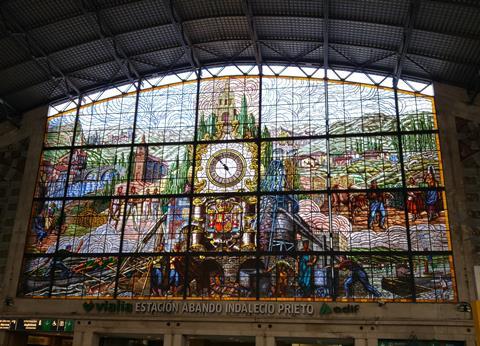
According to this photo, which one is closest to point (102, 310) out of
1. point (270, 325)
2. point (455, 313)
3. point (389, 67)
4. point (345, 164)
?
point (270, 325)

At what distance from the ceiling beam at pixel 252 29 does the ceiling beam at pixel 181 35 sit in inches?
162

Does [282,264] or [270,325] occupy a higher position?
[282,264]

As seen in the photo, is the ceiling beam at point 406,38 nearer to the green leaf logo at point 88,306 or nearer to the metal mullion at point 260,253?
the metal mullion at point 260,253

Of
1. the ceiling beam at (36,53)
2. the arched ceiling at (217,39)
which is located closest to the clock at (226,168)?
the arched ceiling at (217,39)

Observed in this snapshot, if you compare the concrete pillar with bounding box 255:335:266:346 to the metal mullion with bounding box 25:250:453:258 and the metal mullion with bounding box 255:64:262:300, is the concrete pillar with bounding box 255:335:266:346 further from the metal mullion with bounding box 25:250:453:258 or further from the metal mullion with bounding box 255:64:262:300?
the metal mullion with bounding box 25:250:453:258

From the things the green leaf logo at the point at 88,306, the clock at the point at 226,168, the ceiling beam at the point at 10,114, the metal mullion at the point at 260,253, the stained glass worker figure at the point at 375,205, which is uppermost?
the ceiling beam at the point at 10,114

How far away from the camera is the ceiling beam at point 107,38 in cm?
3111

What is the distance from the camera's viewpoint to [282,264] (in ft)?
102

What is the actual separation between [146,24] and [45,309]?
18620 mm

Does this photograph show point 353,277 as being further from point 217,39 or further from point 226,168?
point 217,39

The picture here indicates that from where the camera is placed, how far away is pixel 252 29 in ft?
108

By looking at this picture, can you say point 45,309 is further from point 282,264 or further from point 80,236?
point 282,264

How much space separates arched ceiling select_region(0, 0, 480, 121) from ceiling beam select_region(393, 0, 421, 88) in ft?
0.21

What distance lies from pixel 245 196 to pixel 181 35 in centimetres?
1090
